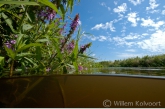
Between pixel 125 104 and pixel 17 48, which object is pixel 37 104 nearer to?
pixel 17 48

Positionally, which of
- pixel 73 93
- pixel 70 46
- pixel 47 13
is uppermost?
pixel 47 13

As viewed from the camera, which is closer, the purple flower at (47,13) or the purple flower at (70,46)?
the purple flower at (47,13)

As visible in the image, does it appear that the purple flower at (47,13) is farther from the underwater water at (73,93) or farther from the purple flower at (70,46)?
the purple flower at (70,46)

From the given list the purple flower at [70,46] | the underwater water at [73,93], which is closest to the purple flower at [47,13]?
the underwater water at [73,93]

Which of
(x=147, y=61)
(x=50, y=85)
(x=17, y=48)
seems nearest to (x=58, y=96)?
(x=50, y=85)

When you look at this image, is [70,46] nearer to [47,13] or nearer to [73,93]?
[47,13]

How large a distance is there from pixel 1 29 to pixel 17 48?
0.35 m

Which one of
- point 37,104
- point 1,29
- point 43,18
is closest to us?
point 37,104

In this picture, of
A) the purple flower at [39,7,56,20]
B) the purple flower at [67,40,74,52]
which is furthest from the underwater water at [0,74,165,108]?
the purple flower at [67,40,74,52]

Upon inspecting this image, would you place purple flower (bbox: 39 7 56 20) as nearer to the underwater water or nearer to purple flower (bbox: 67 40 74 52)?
the underwater water

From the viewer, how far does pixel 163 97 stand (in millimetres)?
903

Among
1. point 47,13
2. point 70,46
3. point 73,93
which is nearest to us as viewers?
point 73,93

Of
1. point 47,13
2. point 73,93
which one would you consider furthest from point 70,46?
point 73,93

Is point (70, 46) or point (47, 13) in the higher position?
point (47, 13)
